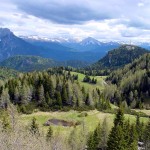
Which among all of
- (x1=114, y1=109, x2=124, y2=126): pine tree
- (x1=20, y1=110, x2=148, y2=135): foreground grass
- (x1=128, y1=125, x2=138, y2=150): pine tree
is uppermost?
(x1=114, y1=109, x2=124, y2=126): pine tree

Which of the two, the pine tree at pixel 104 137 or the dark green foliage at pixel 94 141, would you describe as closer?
the dark green foliage at pixel 94 141

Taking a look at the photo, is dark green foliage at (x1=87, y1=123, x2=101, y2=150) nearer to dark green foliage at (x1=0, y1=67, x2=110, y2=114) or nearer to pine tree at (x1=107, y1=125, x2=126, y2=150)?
pine tree at (x1=107, y1=125, x2=126, y2=150)

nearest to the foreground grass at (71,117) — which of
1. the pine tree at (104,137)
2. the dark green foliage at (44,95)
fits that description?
the dark green foliage at (44,95)

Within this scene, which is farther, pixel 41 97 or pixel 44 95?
pixel 44 95

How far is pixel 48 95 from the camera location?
153 m

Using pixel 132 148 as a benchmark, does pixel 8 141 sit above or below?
above

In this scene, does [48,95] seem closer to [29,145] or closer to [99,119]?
[99,119]

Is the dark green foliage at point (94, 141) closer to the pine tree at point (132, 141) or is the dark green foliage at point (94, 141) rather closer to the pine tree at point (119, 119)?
the pine tree at point (132, 141)

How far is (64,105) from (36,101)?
14.1 meters

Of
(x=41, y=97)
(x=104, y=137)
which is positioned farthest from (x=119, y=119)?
(x=41, y=97)

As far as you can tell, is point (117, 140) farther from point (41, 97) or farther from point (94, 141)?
point (41, 97)

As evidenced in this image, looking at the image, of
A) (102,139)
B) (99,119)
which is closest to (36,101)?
(99,119)


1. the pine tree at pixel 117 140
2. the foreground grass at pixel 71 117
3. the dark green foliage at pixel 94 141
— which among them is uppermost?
the pine tree at pixel 117 140

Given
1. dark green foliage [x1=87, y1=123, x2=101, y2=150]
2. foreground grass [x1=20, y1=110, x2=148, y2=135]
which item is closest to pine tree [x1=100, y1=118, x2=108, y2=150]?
dark green foliage [x1=87, y1=123, x2=101, y2=150]
